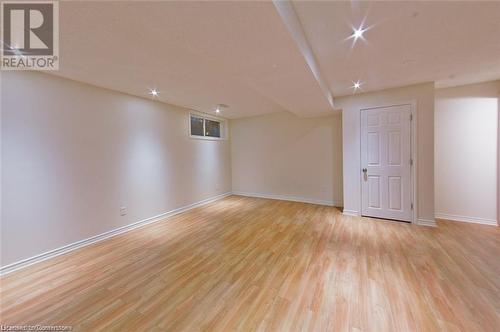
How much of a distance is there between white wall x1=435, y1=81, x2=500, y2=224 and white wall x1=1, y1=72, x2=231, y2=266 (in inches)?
211

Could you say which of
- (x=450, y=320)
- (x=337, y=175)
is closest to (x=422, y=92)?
(x=337, y=175)

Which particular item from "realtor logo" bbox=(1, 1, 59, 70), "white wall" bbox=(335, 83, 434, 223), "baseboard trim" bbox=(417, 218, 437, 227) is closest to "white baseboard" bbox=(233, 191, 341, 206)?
"white wall" bbox=(335, 83, 434, 223)

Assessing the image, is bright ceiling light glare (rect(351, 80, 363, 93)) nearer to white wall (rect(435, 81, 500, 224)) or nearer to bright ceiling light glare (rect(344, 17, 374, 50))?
bright ceiling light glare (rect(344, 17, 374, 50))

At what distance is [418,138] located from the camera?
329 centimetres

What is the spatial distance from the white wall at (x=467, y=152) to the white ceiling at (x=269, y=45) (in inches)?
16.4

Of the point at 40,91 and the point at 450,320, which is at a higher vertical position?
the point at 40,91

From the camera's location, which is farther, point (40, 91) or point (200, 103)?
point (200, 103)

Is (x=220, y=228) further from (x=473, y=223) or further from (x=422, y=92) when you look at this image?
(x=473, y=223)

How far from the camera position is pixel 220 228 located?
3.35 metres

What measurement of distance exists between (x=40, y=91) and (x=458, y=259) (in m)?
5.50

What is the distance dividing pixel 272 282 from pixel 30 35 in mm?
3262

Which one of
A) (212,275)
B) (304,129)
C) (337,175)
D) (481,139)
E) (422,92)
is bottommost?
(212,275)

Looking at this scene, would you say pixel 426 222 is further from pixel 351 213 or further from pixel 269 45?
pixel 269 45

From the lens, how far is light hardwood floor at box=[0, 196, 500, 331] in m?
1.48
